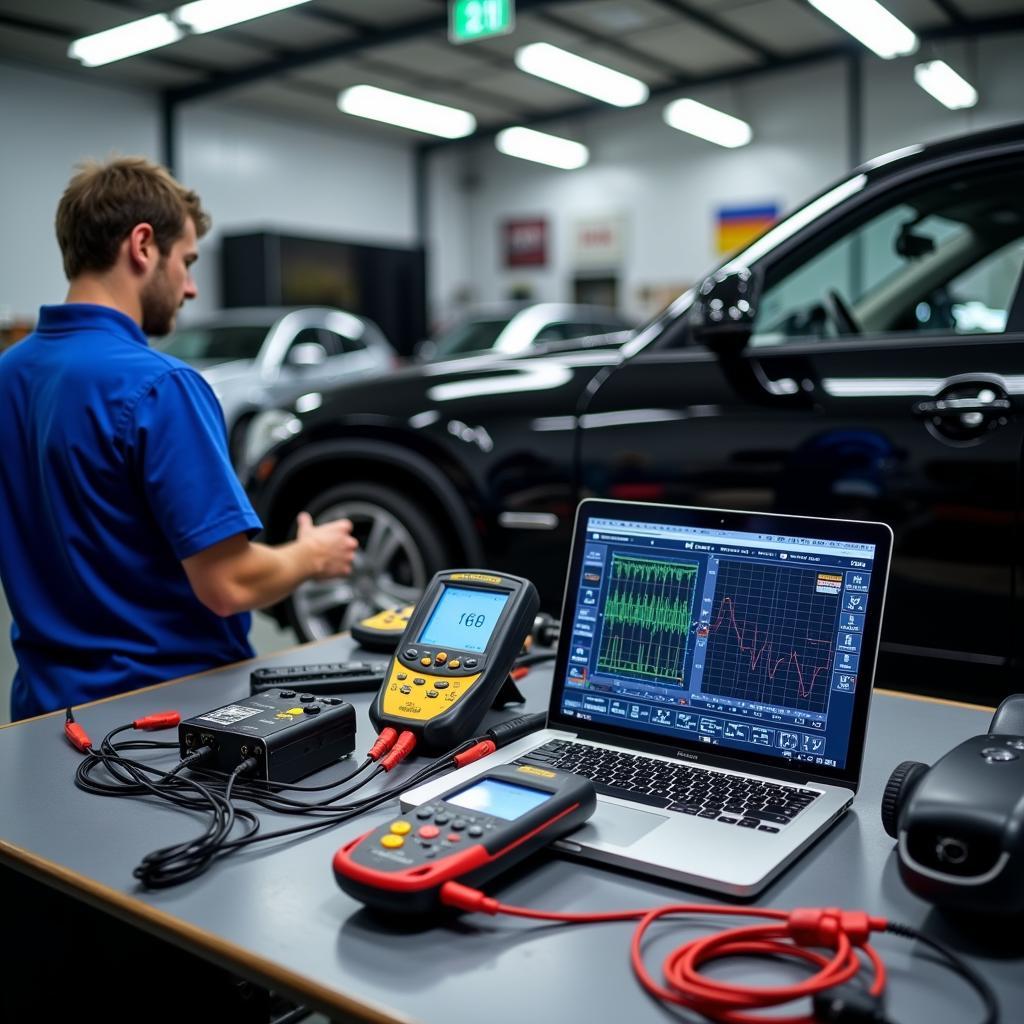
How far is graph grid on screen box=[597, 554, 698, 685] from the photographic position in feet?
4.15

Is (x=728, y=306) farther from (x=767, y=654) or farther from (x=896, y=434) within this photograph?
(x=767, y=654)

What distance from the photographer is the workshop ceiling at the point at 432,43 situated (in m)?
10.5

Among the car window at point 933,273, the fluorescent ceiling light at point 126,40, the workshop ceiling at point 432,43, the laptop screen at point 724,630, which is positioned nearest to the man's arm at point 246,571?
the laptop screen at point 724,630

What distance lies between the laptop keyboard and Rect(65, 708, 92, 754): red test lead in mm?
540

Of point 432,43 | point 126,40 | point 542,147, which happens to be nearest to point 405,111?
point 542,147

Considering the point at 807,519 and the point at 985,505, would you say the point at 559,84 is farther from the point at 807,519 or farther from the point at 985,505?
the point at 807,519

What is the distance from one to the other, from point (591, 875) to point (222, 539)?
34.4 inches

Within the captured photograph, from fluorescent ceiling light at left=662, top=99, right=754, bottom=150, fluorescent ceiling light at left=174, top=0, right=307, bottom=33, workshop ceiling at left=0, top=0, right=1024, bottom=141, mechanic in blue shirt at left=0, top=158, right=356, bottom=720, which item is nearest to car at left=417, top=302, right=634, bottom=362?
workshop ceiling at left=0, top=0, right=1024, bottom=141

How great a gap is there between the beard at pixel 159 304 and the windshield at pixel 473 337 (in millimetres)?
6843

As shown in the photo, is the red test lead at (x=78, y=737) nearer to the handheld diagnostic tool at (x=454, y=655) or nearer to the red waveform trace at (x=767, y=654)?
the handheld diagnostic tool at (x=454, y=655)

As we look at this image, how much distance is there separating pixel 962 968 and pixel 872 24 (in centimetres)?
1124

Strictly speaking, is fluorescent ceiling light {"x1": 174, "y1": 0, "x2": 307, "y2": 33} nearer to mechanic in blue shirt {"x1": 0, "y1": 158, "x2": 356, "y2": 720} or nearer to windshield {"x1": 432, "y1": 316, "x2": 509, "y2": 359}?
windshield {"x1": 432, "y1": 316, "x2": 509, "y2": 359}

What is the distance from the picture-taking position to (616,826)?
42.4 inches

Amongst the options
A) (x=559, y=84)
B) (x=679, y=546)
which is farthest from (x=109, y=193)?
(x=559, y=84)
